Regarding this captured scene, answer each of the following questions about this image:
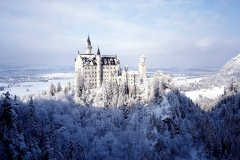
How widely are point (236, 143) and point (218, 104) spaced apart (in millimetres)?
57784

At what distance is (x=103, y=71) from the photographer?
382 feet

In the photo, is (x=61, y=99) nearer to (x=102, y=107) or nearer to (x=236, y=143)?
(x=102, y=107)

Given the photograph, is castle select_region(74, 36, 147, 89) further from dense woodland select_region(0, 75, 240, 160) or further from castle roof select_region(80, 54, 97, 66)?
dense woodland select_region(0, 75, 240, 160)

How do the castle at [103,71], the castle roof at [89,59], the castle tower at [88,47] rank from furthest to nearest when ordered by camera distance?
the castle tower at [88,47]
the castle roof at [89,59]
the castle at [103,71]

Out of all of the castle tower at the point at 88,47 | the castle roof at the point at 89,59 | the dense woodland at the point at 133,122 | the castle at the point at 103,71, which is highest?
the castle tower at the point at 88,47

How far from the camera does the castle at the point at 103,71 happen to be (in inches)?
4405

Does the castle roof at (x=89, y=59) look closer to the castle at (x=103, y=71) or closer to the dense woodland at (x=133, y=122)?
the castle at (x=103, y=71)

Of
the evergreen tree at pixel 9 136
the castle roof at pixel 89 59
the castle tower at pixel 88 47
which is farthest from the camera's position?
the castle tower at pixel 88 47

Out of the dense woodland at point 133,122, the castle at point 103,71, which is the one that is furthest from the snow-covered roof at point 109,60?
the dense woodland at point 133,122

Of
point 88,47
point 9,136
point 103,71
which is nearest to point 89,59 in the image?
point 103,71

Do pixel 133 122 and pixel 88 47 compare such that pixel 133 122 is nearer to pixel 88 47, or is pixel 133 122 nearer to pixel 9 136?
pixel 88 47

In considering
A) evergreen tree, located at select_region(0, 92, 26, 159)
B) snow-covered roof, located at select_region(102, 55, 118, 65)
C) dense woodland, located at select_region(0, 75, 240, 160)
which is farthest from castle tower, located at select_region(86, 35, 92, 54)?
evergreen tree, located at select_region(0, 92, 26, 159)

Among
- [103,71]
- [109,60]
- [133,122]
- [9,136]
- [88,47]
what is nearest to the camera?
[9,136]

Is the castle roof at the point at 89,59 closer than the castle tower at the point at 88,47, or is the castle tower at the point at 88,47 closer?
the castle roof at the point at 89,59
